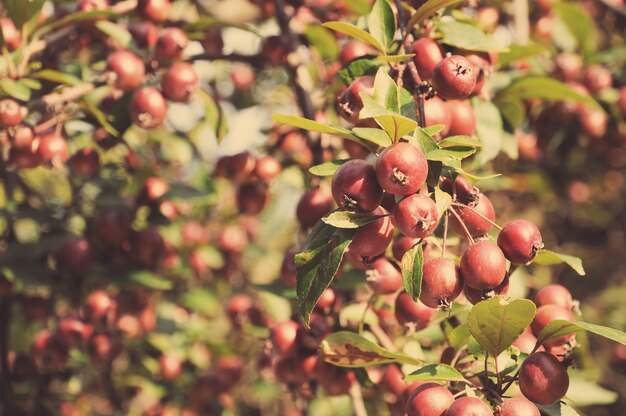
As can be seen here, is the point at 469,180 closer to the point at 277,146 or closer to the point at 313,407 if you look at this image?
the point at 277,146

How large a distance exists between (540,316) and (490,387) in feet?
0.80

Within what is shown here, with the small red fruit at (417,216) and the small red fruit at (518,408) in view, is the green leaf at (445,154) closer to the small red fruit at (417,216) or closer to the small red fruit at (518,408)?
the small red fruit at (417,216)

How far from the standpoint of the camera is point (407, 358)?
4.73ft

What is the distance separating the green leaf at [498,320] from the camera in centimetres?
126

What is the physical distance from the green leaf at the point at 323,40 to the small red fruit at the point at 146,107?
26.2 inches

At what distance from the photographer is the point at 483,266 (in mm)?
1268

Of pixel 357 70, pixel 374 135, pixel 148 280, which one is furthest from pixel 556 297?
pixel 148 280

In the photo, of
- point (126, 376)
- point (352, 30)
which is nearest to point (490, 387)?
point (352, 30)

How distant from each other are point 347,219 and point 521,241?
362 mm

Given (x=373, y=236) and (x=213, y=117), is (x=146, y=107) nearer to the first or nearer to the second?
(x=213, y=117)

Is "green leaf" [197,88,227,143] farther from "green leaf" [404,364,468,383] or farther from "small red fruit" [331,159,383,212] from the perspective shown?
"green leaf" [404,364,468,383]

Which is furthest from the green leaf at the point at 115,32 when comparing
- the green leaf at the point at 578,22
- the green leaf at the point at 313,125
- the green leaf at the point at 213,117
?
the green leaf at the point at 578,22

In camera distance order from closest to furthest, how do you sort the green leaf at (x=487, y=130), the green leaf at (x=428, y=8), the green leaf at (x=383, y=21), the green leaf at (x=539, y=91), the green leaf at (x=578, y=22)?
the green leaf at (x=428, y=8)
the green leaf at (x=383, y=21)
the green leaf at (x=487, y=130)
the green leaf at (x=539, y=91)
the green leaf at (x=578, y=22)

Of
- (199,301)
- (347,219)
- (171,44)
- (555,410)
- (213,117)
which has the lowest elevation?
(199,301)
